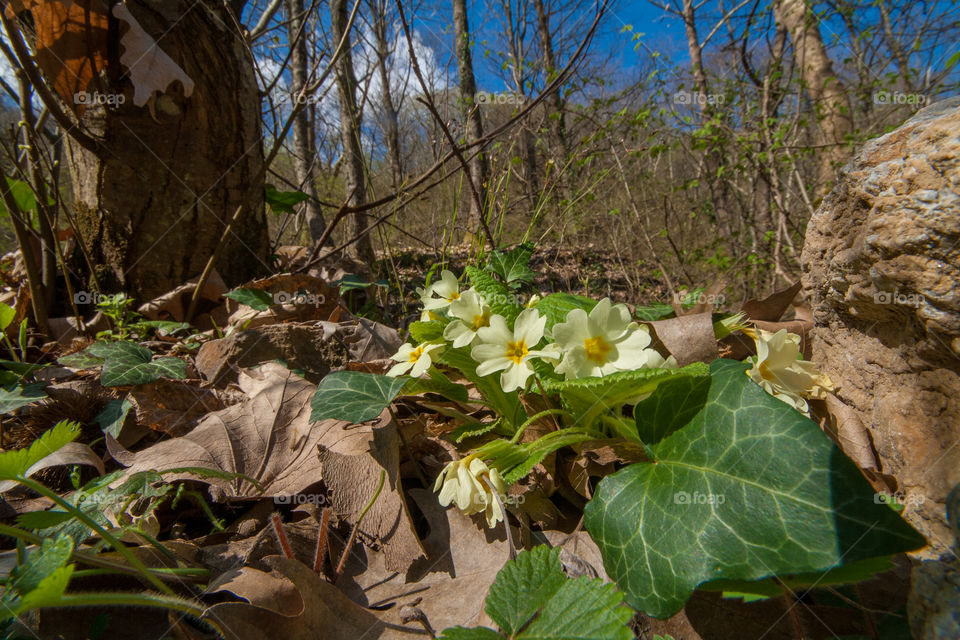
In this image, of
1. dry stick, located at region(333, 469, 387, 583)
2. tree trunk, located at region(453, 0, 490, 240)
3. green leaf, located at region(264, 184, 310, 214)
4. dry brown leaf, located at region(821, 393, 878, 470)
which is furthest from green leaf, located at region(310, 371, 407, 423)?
tree trunk, located at region(453, 0, 490, 240)

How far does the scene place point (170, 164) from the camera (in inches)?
101

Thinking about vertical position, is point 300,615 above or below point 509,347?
below

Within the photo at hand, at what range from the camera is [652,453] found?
1.10 metres

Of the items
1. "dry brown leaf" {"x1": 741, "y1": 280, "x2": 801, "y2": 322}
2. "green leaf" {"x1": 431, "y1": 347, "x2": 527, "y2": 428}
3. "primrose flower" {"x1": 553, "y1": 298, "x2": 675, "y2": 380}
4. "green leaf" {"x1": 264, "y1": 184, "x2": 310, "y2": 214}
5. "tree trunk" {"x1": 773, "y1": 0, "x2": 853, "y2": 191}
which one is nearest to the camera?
"primrose flower" {"x1": 553, "y1": 298, "x2": 675, "y2": 380}

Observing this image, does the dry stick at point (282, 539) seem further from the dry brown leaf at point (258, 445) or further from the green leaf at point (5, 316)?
the green leaf at point (5, 316)

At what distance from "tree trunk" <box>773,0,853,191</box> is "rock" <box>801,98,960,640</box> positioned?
5618 mm

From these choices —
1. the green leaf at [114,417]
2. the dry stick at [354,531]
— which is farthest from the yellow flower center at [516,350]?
the green leaf at [114,417]

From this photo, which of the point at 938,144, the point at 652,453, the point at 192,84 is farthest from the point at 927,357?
the point at 192,84

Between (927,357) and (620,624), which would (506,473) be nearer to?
(620,624)

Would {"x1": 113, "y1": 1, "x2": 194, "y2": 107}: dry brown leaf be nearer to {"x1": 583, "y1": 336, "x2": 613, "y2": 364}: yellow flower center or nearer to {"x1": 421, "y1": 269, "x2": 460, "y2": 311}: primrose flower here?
{"x1": 421, "y1": 269, "x2": 460, "y2": 311}: primrose flower

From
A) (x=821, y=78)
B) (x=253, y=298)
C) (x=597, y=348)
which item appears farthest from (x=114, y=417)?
(x=821, y=78)

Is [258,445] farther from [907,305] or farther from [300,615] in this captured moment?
[907,305]

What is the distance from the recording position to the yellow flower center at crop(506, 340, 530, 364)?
1.24 m

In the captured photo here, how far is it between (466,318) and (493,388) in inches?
10.3
